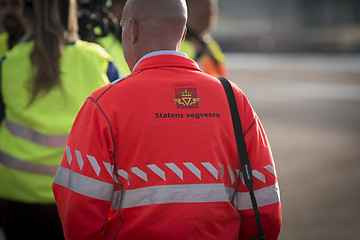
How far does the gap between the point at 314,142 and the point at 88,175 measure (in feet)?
23.4

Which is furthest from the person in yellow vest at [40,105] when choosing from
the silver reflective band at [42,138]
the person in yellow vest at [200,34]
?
the person in yellow vest at [200,34]

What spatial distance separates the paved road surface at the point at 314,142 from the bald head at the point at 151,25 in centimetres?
321

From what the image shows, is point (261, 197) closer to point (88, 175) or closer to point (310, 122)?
point (88, 175)

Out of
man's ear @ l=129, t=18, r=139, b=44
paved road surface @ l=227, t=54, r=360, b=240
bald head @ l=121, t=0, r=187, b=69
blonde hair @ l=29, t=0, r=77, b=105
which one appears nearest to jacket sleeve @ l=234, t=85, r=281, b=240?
bald head @ l=121, t=0, r=187, b=69

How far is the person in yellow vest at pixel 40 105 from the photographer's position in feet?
8.75

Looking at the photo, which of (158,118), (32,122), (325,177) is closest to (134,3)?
(158,118)

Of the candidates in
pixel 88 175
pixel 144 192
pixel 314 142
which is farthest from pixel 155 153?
pixel 314 142

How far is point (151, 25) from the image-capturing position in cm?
201

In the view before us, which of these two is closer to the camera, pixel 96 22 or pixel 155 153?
pixel 155 153

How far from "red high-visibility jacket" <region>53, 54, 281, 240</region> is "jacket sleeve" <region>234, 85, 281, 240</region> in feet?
0.24

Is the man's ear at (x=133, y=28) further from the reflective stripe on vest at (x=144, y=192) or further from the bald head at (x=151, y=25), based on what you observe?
the reflective stripe on vest at (x=144, y=192)

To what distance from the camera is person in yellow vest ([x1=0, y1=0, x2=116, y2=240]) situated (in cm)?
267

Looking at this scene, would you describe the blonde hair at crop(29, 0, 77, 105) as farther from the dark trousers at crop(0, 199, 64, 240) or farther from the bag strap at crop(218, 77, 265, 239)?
the bag strap at crop(218, 77, 265, 239)

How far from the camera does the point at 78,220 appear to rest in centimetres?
192
